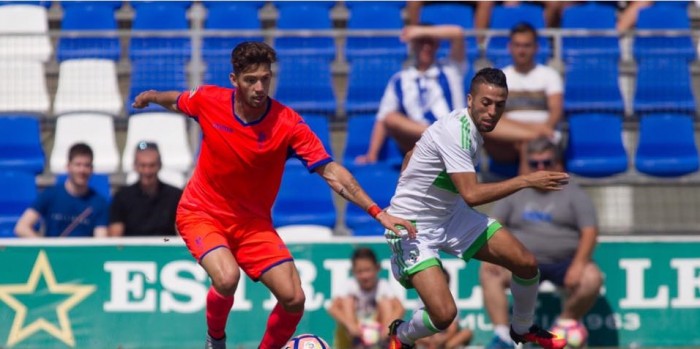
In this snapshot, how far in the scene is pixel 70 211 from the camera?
1224 cm

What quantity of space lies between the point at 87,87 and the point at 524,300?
6.08 metres

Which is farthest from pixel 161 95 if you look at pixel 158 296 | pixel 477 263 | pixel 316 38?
pixel 316 38

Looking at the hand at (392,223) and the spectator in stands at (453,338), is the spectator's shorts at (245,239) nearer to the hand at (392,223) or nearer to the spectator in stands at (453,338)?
the hand at (392,223)

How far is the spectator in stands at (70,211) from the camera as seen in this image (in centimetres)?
1224

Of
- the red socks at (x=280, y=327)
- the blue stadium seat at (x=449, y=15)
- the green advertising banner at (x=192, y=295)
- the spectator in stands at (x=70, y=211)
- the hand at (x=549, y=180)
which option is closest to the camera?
the hand at (x=549, y=180)

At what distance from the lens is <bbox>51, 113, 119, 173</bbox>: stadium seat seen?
1348 cm

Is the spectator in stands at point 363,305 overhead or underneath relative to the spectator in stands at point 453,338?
overhead

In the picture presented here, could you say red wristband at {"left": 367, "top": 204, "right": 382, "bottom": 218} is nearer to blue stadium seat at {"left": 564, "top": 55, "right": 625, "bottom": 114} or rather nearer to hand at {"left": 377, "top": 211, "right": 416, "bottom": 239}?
hand at {"left": 377, "top": 211, "right": 416, "bottom": 239}

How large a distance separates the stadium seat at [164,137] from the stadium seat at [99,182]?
1.09 ft

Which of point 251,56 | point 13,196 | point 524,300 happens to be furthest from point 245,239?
point 13,196

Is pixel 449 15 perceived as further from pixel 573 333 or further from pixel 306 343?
pixel 306 343

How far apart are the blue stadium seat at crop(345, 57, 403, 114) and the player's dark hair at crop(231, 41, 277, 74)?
197 inches

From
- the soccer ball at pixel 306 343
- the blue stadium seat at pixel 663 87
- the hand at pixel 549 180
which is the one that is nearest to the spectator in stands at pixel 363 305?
the soccer ball at pixel 306 343

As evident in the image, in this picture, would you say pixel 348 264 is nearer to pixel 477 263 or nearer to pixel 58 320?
pixel 477 263
